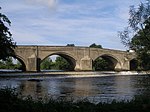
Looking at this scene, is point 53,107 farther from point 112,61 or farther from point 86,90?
point 112,61

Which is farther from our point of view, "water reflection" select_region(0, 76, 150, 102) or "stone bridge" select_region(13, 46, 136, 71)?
"stone bridge" select_region(13, 46, 136, 71)

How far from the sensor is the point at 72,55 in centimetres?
9731

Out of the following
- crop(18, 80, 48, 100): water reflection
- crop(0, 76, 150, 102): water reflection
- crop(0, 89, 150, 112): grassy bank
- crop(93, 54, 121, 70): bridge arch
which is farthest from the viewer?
crop(93, 54, 121, 70): bridge arch

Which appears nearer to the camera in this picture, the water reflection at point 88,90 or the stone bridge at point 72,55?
the water reflection at point 88,90

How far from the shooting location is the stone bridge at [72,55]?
89062mm

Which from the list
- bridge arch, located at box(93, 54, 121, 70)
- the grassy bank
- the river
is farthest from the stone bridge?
the grassy bank

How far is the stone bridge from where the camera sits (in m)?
89.1

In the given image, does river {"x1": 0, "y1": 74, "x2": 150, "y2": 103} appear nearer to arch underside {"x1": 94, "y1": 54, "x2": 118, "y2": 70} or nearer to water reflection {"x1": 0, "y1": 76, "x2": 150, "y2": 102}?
water reflection {"x1": 0, "y1": 76, "x2": 150, "y2": 102}

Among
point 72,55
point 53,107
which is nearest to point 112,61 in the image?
point 72,55

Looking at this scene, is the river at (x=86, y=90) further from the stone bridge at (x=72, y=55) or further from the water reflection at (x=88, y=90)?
the stone bridge at (x=72, y=55)

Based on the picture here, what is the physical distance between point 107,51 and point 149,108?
92040 millimetres

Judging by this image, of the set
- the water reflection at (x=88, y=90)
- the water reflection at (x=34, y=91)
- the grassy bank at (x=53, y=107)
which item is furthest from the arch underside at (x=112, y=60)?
the grassy bank at (x=53, y=107)

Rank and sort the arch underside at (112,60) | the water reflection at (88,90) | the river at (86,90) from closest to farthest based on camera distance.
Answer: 1. the river at (86,90)
2. the water reflection at (88,90)
3. the arch underside at (112,60)

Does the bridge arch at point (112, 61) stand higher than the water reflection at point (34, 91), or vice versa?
the bridge arch at point (112, 61)
